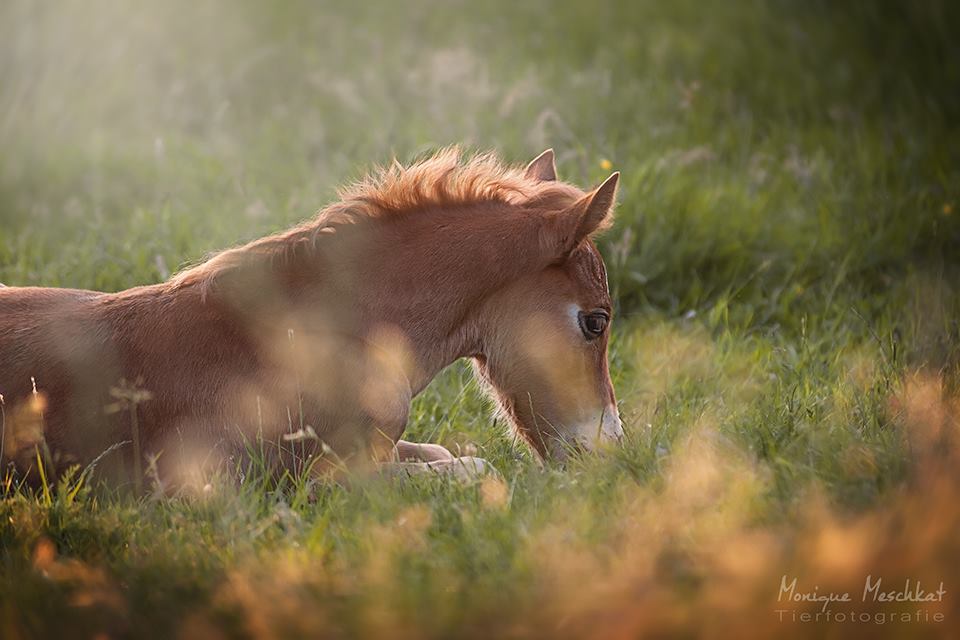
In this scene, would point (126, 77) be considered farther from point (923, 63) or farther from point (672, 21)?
point (923, 63)

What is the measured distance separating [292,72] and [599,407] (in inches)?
250

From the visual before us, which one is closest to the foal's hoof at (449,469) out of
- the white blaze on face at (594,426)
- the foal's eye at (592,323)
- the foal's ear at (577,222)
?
the white blaze on face at (594,426)

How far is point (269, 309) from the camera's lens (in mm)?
4047

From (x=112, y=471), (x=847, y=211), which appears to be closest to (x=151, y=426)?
(x=112, y=471)

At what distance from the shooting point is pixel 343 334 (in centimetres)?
409

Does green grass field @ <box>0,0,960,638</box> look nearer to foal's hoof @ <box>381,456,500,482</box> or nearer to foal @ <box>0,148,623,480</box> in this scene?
foal's hoof @ <box>381,456,500,482</box>

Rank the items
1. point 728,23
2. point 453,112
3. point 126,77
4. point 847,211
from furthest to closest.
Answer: point 728,23
point 126,77
point 453,112
point 847,211

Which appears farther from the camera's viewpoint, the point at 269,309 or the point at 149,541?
the point at 269,309

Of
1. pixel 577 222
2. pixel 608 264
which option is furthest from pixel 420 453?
pixel 608 264

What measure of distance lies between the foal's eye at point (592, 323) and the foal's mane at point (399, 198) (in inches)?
16.9

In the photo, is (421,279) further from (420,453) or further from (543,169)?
(543,169)

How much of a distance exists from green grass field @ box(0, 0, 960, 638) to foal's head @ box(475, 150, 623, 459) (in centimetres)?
20

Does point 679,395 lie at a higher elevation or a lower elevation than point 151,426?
lower

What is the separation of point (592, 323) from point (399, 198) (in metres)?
0.87
